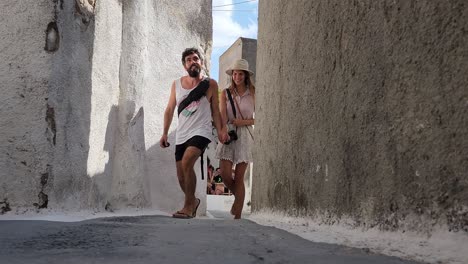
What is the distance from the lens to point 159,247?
6.39 feet

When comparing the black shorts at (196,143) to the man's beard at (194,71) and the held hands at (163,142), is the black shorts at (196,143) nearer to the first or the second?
the held hands at (163,142)

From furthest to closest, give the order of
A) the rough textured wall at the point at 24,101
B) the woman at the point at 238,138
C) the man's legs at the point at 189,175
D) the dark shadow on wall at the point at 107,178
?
1. the woman at the point at 238,138
2. the man's legs at the point at 189,175
3. the dark shadow on wall at the point at 107,178
4. the rough textured wall at the point at 24,101

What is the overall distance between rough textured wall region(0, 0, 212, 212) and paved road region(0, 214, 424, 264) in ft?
2.81

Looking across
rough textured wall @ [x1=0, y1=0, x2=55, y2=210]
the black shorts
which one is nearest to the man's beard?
the black shorts

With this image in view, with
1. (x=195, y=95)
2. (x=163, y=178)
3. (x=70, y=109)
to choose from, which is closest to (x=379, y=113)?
(x=70, y=109)

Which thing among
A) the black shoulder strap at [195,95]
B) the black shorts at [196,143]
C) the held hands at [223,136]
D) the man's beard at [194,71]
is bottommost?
the black shorts at [196,143]

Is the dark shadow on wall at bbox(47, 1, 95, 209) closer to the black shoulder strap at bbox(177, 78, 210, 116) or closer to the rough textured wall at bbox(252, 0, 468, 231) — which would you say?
the black shoulder strap at bbox(177, 78, 210, 116)

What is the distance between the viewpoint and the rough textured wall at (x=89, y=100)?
332 centimetres

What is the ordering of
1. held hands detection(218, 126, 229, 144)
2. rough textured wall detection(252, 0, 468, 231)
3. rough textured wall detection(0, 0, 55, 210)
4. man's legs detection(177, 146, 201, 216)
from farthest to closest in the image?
held hands detection(218, 126, 229, 144) → man's legs detection(177, 146, 201, 216) → rough textured wall detection(0, 0, 55, 210) → rough textured wall detection(252, 0, 468, 231)

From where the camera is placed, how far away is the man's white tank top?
4758 millimetres

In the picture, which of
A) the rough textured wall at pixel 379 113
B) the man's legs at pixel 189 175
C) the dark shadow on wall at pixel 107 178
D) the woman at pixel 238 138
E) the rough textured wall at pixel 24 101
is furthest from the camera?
the woman at pixel 238 138

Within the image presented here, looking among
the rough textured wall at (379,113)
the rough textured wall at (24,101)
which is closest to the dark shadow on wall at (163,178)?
the rough textured wall at (24,101)

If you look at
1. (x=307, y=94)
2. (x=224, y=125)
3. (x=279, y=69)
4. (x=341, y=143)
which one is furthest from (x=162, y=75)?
(x=341, y=143)

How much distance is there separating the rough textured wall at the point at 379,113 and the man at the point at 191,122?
1.52 m
